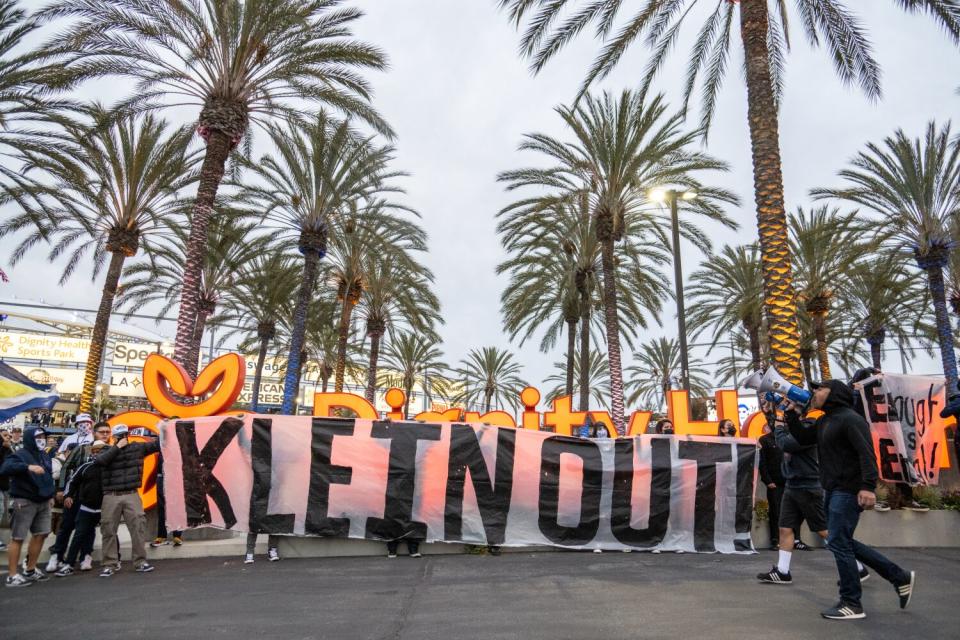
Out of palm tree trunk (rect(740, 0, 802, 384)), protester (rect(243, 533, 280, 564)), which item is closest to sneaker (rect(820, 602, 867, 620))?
palm tree trunk (rect(740, 0, 802, 384))

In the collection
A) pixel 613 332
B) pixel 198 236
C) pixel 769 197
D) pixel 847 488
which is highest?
pixel 769 197

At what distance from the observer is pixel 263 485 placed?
8.48m

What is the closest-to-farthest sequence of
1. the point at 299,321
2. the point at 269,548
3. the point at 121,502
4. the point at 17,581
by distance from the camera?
the point at 17,581 < the point at 121,502 < the point at 269,548 < the point at 299,321

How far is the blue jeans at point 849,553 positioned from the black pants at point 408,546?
17.1ft

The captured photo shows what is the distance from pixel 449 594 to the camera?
5934mm

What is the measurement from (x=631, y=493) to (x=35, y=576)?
7553 mm

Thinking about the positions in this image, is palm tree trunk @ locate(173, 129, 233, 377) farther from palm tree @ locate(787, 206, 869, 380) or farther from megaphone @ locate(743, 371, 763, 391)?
palm tree @ locate(787, 206, 869, 380)

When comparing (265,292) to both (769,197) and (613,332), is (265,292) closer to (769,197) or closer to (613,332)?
(613,332)

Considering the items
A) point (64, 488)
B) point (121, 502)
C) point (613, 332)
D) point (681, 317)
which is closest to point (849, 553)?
point (121, 502)

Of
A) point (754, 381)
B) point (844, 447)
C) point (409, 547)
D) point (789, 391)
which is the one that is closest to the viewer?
point (844, 447)

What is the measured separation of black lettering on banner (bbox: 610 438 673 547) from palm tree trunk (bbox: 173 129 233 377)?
1009cm

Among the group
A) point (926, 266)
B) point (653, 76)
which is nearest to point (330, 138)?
point (653, 76)

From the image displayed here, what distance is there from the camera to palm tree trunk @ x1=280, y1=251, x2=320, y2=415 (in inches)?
783

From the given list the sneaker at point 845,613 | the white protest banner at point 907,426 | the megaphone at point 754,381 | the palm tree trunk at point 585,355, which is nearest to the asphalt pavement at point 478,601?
the sneaker at point 845,613
